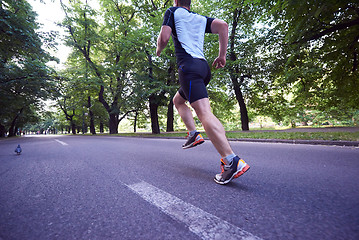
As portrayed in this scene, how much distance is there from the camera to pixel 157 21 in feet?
43.0

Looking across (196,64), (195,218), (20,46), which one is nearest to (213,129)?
(196,64)

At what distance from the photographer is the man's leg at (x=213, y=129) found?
Result: 1.86 metres

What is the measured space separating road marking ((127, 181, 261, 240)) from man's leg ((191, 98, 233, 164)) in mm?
706

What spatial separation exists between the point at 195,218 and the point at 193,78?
1.42 metres

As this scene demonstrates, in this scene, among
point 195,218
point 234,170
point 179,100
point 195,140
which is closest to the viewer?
point 195,218

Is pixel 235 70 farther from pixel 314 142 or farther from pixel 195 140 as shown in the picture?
pixel 195 140

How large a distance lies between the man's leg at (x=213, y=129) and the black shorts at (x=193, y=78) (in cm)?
8

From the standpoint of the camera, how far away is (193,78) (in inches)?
79.3

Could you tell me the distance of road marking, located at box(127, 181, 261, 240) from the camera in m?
0.97

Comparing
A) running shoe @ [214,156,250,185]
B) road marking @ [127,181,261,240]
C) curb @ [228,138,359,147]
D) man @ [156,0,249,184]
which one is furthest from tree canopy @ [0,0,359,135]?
road marking @ [127,181,261,240]

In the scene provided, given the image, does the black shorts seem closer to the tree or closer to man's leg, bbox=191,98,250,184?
man's leg, bbox=191,98,250,184

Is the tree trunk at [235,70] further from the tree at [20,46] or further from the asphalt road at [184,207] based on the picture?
the tree at [20,46]

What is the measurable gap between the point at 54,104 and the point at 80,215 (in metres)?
42.1

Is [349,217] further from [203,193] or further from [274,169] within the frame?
[274,169]
